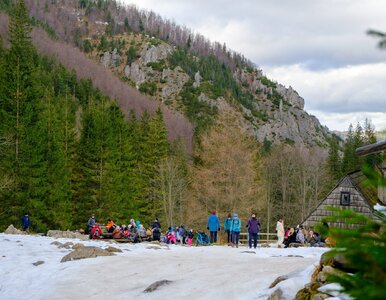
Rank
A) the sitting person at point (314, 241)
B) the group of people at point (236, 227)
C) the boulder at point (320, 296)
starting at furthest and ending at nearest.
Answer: the sitting person at point (314, 241) → the group of people at point (236, 227) → the boulder at point (320, 296)

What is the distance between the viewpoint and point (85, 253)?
17.2 meters

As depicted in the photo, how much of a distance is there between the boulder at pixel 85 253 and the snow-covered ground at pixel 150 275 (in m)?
0.50

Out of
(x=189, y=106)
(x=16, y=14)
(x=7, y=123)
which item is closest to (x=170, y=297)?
(x=7, y=123)

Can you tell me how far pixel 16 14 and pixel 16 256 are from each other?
96.6 ft

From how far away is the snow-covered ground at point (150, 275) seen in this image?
35.9ft

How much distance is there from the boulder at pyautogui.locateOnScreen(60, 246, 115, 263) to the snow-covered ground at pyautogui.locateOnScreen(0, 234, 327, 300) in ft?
1.65

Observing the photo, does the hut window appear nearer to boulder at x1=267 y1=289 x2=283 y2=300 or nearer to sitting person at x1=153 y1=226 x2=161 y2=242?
sitting person at x1=153 y1=226 x2=161 y2=242

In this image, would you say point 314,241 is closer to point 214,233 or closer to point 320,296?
point 214,233

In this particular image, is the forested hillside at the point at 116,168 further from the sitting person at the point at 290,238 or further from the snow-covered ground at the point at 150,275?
the snow-covered ground at the point at 150,275

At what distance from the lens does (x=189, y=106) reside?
196000 mm

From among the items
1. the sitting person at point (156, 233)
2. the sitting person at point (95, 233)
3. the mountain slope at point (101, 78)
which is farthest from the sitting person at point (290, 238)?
the mountain slope at point (101, 78)

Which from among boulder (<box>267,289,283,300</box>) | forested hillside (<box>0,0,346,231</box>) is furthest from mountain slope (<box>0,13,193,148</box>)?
boulder (<box>267,289,283,300</box>)

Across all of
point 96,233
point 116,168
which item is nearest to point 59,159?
point 116,168

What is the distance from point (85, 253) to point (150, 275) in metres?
4.19
